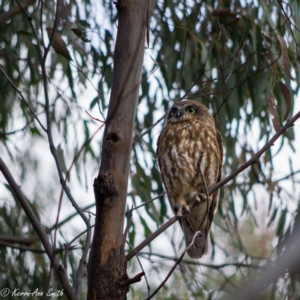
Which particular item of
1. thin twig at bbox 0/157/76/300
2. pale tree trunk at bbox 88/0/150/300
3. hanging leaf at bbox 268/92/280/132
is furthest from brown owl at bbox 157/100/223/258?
thin twig at bbox 0/157/76/300

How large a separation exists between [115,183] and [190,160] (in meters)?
1.55

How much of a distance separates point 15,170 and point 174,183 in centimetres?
172

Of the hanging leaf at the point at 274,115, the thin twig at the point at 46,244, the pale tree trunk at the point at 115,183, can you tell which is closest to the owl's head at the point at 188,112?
the hanging leaf at the point at 274,115

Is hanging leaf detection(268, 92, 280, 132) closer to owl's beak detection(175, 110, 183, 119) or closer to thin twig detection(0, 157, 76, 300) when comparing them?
thin twig detection(0, 157, 76, 300)

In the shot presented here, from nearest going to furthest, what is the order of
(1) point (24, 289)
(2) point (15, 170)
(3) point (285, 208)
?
(1) point (24, 289), (3) point (285, 208), (2) point (15, 170)

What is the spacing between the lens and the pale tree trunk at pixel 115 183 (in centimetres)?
179

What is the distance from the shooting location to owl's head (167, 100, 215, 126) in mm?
3621

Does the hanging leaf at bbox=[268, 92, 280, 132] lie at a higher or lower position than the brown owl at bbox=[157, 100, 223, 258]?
lower

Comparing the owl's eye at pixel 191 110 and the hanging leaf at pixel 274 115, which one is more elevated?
the owl's eye at pixel 191 110

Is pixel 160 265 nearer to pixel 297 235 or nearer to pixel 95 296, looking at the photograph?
pixel 95 296

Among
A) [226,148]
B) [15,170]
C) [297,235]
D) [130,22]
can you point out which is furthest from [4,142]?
[297,235]

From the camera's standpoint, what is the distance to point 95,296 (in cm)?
179

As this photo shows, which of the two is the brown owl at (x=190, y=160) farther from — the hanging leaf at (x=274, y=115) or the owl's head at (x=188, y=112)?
the hanging leaf at (x=274, y=115)

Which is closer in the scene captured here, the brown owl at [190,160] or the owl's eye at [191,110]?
the brown owl at [190,160]
